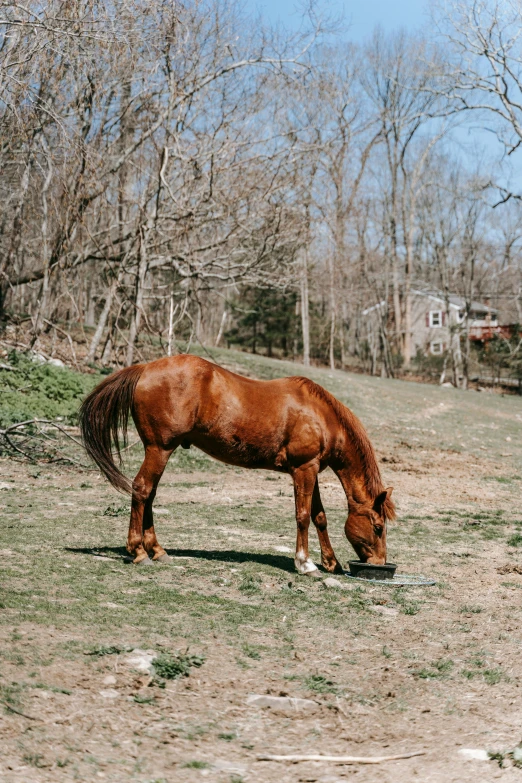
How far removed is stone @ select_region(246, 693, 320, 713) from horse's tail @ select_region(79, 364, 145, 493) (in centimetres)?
283

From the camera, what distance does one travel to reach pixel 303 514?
7.00 metres

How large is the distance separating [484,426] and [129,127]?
36.1 feet

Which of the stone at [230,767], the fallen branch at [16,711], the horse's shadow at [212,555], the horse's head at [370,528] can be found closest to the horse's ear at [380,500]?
the horse's head at [370,528]

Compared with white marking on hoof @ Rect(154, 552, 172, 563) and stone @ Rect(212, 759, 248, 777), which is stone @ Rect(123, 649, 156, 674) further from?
white marking on hoof @ Rect(154, 552, 172, 563)

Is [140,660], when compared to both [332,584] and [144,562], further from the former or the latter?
[332,584]

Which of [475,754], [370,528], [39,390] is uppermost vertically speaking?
[39,390]

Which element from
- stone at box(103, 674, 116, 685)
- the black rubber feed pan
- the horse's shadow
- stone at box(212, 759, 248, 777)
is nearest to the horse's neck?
the black rubber feed pan

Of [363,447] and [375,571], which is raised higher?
[363,447]

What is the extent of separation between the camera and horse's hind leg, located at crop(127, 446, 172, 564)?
6.70 meters

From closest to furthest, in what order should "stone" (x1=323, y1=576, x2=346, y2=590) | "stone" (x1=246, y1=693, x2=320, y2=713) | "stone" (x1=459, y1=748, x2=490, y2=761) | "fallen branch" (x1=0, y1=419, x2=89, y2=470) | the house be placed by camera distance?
"stone" (x1=459, y1=748, x2=490, y2=761), "stone" (x1=246, y1=693, x2=320, y2=713), "stone" (x1=323, y1=576, x2=346, y2=590), "fallen branch" (x1=0, y1=419, x2=89, y2=470), the house

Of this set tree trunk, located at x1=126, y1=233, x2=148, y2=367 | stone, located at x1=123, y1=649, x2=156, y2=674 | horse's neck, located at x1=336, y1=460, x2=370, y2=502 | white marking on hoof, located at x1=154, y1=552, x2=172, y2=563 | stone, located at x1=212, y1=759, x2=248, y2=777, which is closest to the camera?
stone, located at x1=212, y1=759, x2=248, y2=777

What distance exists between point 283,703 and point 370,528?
2870 millimetres

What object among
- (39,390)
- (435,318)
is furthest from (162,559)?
(435,318)

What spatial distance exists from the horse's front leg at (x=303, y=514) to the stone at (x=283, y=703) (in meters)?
2.59
